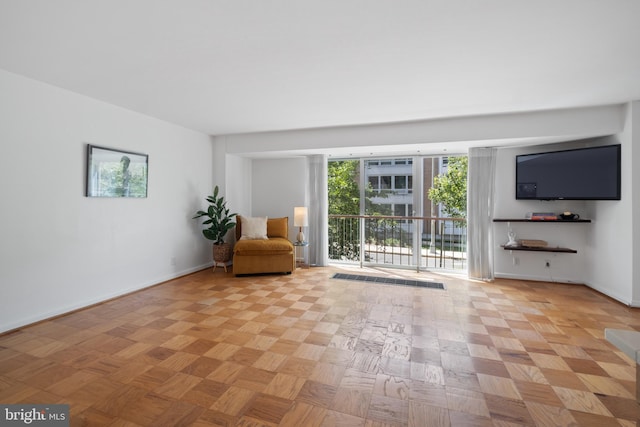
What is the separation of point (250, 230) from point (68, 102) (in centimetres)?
286

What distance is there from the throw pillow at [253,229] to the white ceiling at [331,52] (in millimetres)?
2079

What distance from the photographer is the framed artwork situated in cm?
336

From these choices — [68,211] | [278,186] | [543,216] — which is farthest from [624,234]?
[68,211]

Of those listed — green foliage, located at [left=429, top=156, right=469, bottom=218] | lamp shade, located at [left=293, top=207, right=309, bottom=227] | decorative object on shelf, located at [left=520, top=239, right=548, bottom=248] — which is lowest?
decorative object on shelf, located at [left=520, top=239, right=548, bottom=248]

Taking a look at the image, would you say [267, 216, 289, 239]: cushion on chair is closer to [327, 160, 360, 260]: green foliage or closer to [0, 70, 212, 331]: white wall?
[327, 160, 360, 260]: green foliage

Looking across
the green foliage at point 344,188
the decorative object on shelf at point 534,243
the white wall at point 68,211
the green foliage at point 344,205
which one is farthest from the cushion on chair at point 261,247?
the decorative object on shelf at point 534,243

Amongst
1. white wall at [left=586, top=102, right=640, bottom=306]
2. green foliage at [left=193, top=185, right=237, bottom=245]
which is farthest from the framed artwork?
white wall at [left=586, top=102, right=640, bottom=306]

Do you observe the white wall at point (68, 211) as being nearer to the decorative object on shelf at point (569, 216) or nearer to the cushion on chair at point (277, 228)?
the cushion on chair at point (277, 228)

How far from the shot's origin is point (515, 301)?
11.9 feet

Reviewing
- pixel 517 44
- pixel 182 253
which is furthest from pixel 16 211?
pixel 517 44

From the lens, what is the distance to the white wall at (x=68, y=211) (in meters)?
2.73

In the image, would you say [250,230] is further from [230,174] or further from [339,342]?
[339,342]

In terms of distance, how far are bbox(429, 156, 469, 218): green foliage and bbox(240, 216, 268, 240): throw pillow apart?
9.99ft

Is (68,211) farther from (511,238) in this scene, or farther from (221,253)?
(511,238)
